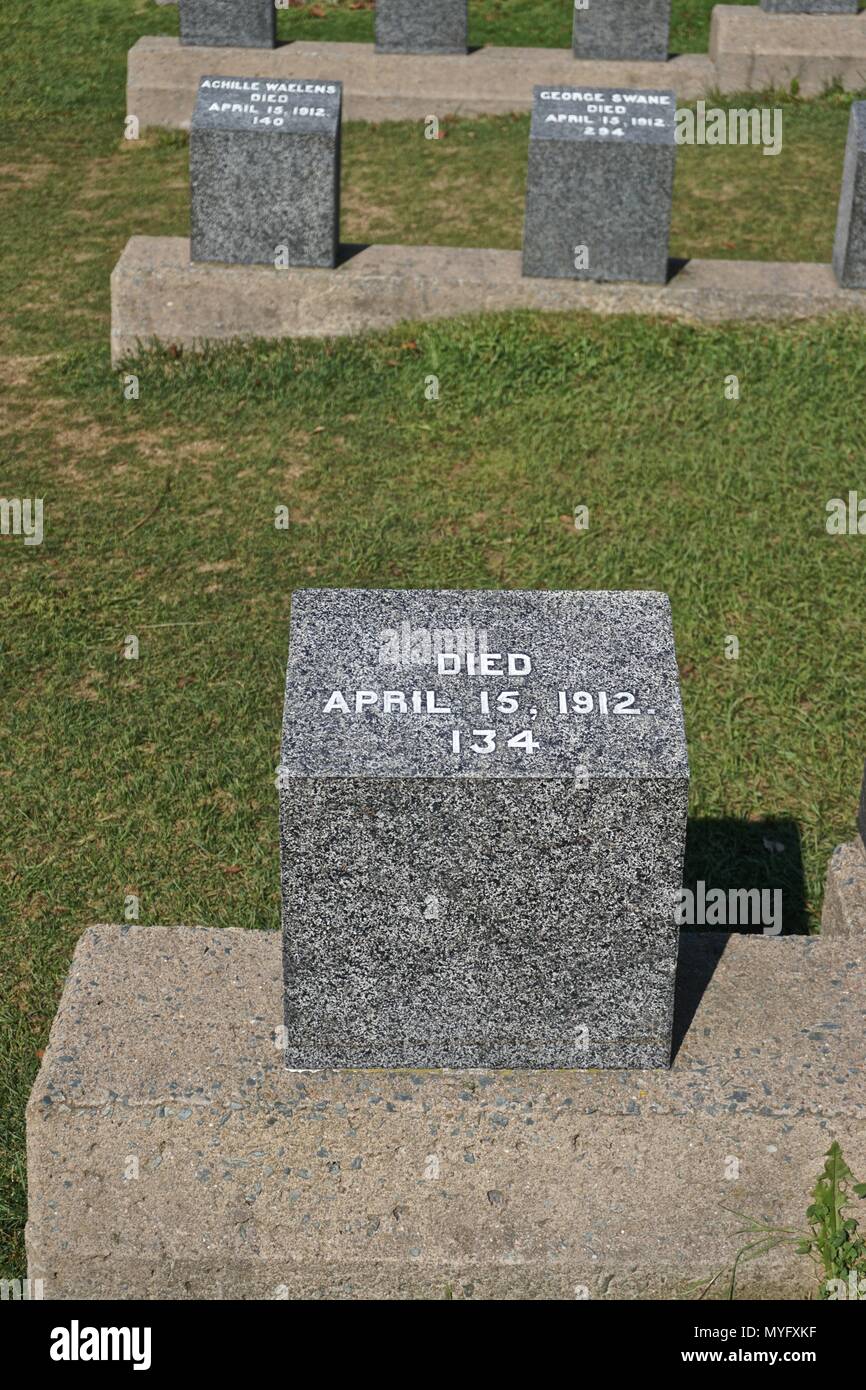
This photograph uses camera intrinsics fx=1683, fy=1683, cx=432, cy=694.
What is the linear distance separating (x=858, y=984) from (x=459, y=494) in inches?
154

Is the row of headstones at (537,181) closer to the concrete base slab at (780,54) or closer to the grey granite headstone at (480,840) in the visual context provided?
the concrete base slab at (780,54)

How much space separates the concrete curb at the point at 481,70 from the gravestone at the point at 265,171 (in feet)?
13.1

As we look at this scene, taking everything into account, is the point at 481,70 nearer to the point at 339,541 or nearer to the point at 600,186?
the point at 600,186

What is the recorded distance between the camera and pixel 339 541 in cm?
695

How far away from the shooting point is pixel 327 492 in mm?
7371

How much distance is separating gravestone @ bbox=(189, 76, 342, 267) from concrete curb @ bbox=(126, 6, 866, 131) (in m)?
4.01

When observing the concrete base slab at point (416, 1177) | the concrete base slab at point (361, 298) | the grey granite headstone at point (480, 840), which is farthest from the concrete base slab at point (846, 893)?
the concrete base slab at point (361, 298)

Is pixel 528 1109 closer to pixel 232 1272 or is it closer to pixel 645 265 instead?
pixel 232 1272

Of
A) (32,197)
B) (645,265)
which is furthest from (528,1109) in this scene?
(32,197)

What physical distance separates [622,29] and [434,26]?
55.7 inches

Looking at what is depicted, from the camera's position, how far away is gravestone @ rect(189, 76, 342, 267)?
27.8 ft

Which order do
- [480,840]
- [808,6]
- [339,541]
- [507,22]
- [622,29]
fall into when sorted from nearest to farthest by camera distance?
1. [480,840]
2. [339,541]
3. [622,29]
4. [808,6]
5. [507,22]

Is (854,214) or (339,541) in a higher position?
(854,214)

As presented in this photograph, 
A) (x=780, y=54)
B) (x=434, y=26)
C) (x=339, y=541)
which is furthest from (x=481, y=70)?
(x=339, y=541)
